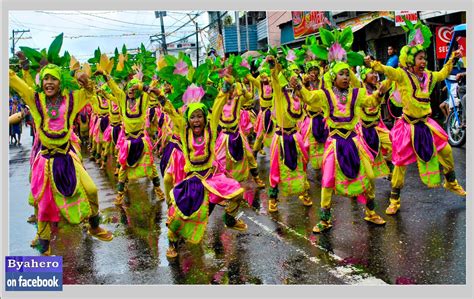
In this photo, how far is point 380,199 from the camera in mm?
7422

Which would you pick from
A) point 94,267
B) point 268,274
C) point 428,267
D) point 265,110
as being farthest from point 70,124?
point 265,110

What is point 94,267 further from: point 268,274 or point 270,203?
point 270,203

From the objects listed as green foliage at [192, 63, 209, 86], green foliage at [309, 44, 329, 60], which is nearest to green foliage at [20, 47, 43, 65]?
green foliage at [192, 63, 209, 86]

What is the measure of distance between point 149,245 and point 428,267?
2.90 m

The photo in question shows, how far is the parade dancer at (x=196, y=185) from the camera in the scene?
17.5 feet

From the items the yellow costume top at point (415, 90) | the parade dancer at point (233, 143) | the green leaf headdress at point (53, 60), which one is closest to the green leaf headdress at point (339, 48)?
the yellow costume top at point (415, 90)

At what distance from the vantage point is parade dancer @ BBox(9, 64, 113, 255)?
544 centimetres

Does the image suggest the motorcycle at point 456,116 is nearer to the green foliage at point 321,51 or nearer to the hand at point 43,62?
the green foliage at point 321,51

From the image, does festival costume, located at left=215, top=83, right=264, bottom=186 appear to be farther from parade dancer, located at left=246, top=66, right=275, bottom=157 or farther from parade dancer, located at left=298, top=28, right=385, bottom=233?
parade dancer, located at left=298, top=28, right=385, bottom=233

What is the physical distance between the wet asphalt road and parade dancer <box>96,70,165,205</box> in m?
0.77

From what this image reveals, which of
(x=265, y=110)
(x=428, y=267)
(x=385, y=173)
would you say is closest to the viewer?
(x=428, y=267)

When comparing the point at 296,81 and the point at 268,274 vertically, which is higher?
the point at 296,81

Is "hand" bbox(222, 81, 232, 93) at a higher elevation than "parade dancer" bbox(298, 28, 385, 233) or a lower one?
higher

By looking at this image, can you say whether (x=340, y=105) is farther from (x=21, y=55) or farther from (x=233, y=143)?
(x=21, y=55)
